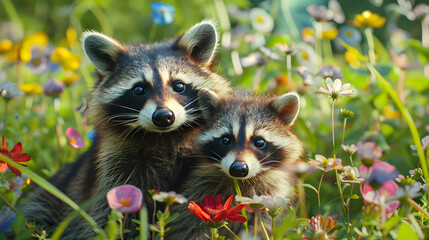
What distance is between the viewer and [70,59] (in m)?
5.43

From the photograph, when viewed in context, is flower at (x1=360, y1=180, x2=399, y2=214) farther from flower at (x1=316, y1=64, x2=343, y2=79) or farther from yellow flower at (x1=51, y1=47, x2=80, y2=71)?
yellow flower at (x1=51, y1=47, x2=80, y2=71)

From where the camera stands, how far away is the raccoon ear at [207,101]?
3.39 m

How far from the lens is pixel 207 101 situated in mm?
3465

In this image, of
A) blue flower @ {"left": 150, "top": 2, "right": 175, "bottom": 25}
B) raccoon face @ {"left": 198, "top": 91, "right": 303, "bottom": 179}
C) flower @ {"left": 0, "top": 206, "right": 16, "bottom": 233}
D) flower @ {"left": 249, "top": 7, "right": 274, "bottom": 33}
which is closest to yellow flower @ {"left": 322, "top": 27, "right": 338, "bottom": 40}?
flower @ {"left": 249, "top": 7, "right": 274, "bottom": 33}

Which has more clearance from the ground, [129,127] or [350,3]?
[129,127]

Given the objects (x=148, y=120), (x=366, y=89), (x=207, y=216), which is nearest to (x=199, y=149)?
(x=148, y=120)

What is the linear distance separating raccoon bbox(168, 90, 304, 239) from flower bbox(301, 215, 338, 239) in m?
0.57

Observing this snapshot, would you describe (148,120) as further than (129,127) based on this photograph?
No

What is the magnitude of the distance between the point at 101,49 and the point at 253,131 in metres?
1.37

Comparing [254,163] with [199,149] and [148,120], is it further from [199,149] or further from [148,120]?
[148,120]

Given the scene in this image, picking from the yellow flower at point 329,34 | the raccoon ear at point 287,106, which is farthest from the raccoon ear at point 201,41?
the yellow flower at point 329,34

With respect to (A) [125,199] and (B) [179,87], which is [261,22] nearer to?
(B) [179,87]

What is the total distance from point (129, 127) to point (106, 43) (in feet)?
2.28

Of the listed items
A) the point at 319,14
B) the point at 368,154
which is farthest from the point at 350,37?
the point at 368,154
